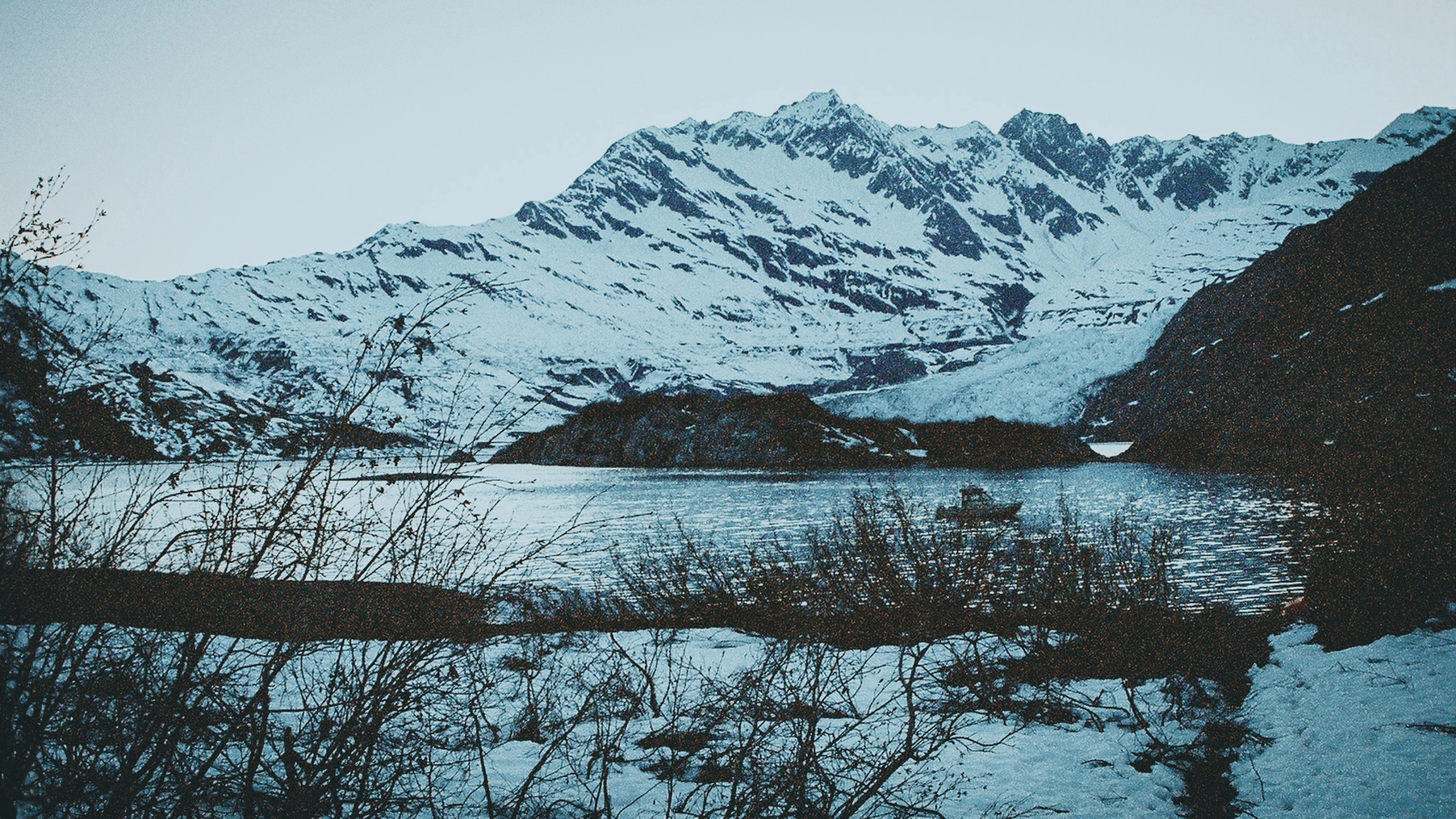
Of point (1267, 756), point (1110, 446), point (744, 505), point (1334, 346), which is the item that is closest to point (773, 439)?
point (1110, 446)

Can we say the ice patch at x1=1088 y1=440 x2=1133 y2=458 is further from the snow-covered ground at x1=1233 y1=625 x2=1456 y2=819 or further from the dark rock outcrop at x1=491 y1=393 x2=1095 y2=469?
the snow-covered ground at x1=1233 y1=625 x2=1456 y2=819

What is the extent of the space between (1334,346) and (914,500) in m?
51.9

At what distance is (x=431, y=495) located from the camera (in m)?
3.50

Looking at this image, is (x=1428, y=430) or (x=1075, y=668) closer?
(x=1075, y=668)

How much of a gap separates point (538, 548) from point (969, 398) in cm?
12390

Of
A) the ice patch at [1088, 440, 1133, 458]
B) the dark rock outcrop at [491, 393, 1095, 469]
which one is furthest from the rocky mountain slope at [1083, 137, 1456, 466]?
the dark rock outcrop at [491, 393, 1095, 469]

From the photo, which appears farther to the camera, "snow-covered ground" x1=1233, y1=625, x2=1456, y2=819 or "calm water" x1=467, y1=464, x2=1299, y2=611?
"calm water" x1=467, y1=464, x2=1299, y2=611

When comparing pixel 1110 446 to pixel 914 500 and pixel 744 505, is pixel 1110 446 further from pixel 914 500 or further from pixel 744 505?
pixel 744 505

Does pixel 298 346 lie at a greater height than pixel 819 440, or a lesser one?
greater

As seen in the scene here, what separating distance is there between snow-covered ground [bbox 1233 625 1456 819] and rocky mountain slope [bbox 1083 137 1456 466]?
1690 inches

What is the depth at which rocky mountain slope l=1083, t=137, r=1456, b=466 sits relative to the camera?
53.2 meters

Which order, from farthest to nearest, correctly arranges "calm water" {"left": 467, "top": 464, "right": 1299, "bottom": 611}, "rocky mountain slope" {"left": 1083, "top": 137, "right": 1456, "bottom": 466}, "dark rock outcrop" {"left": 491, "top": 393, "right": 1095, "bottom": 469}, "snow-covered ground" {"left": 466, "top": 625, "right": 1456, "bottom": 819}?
"dark rock outcrop" {"left": 491, "top": 393, "right": 1095, "bottom": 469} < "rocky mountain slope" {"left": 1083, "top": 137, "right": 1456, "bottom": 466} < "calm water" {"left": 467, "top": 464, "right": 1299, "bottom": 611} < "snow-covered ground" {"left": 466, "top": 625, "right": 1456, "bottom": 819}

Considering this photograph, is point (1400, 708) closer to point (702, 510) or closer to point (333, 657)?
point (333, 657)

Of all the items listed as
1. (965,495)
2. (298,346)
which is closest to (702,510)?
(965,495)
